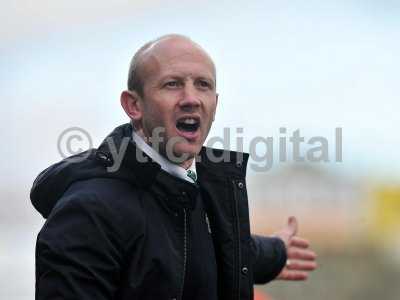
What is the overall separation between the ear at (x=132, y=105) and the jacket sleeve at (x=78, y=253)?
297 mm

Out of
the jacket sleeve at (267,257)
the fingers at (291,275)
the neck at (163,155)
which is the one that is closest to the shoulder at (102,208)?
the neck at (163,155)

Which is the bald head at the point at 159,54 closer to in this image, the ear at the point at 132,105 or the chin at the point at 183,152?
the ear at the point at 132,105


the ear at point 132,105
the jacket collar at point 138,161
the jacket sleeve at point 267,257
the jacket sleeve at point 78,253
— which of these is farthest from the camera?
the jacket sleeve at point 267,257

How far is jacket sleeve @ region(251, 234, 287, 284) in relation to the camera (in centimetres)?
223

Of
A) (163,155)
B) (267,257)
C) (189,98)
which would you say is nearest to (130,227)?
(163,155)

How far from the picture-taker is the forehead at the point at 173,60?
72.4 inches

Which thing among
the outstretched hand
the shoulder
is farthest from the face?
the outstretched hand

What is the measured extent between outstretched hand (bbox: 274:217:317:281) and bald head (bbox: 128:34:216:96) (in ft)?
2.30

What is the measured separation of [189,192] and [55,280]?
15.7 inches

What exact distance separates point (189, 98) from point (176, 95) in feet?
0.11

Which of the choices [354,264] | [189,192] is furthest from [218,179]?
[354,264]

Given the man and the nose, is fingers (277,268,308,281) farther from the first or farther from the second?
the nose

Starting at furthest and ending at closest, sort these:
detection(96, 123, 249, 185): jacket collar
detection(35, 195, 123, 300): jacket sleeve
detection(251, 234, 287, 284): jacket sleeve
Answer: detection(251, 234, 287, 284): jacket sleeve
detection(96, 123, 249, 185): jacket collar
detection(35, 195, 123, 300): jacket sleeve

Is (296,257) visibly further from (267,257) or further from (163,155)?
(163,155)
